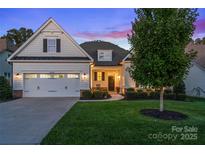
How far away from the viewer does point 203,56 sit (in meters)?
24.8

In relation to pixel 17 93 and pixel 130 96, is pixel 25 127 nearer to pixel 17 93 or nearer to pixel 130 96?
pixel 130 96

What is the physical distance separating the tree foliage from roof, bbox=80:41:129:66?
13.5 meters

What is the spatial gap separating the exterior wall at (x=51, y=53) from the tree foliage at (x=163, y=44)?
1013 centimetres

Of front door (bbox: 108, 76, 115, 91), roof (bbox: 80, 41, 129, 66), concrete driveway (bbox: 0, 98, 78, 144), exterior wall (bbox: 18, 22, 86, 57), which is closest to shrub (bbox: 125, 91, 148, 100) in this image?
exterior wall (bbox: 18, 22, 86, 57)

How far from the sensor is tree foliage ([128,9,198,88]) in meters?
10.2

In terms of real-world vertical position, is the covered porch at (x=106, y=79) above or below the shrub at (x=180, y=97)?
above

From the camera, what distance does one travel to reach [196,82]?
22797mm

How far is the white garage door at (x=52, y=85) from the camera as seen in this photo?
66.0 feet

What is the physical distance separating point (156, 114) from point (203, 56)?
1641 centimetres

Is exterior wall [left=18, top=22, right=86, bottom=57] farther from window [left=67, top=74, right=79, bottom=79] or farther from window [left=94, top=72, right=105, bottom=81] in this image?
window [left=94, top=72, right=105, bottom=81]

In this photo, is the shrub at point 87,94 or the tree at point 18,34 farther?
the tree at point 18,34

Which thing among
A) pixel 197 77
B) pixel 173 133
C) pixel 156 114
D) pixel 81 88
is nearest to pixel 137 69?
pixel 156 114

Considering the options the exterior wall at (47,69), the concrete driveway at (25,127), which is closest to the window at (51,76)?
the exterior wall at (47,69)

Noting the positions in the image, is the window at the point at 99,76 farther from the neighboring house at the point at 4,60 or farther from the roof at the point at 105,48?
the neighboring house at the point at 4,60
